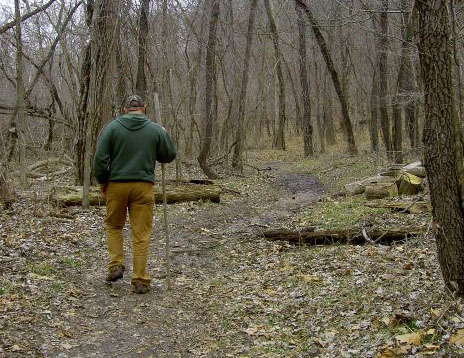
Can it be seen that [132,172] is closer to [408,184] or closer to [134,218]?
[134,218]

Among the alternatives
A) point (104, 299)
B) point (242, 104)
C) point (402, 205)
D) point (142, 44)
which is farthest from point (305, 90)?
point (104, 299)

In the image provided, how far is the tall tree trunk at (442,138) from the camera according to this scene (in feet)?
15.0

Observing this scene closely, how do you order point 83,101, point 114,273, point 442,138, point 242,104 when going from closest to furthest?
1. point 442,138
2. point 114,273
3. point 83,101
4. point 242,104

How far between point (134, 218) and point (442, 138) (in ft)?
12.5

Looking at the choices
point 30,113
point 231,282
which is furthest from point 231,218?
point 30,113

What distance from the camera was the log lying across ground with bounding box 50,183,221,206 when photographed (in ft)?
37.0

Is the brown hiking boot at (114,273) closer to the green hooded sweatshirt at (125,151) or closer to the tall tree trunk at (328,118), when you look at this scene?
the green hooded sweatshirt at (125,151)

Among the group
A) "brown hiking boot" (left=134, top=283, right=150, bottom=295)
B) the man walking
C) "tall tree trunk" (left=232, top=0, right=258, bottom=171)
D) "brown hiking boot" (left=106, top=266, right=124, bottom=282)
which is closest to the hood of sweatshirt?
the man walking

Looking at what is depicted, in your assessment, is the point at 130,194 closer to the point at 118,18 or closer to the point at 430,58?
the point at 430,58

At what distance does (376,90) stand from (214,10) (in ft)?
39.3

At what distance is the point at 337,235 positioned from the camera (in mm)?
8648

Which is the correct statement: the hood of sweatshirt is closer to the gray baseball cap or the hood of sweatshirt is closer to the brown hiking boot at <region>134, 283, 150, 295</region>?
the gray baseball cap

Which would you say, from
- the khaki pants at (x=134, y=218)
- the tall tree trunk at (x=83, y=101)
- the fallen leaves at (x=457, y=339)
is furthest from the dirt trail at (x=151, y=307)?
the tall tree trunk at (x=83, y=101)

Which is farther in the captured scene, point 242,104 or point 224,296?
point 242,104
